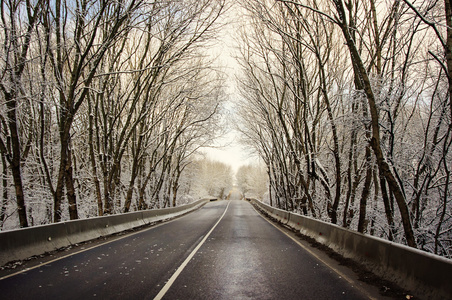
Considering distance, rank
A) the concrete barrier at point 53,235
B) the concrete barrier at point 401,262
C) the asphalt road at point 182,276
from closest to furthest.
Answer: the concrete barrier at point 401,262 < the asphalt road at point 182,276 < the concrete barrier at point 53,235

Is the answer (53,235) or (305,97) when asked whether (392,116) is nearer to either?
(305,97)

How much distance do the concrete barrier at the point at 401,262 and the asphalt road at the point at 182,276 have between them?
0.69 metres

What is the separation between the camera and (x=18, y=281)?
540 cm

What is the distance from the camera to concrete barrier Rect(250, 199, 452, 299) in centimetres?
412

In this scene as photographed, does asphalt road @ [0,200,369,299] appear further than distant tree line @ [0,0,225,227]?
No

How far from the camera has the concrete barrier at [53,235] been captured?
6.73 meters

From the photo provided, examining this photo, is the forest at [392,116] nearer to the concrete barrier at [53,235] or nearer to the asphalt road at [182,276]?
the asphalt road at [182,276]

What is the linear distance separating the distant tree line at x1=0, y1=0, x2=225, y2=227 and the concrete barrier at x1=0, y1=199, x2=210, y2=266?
5.39ft

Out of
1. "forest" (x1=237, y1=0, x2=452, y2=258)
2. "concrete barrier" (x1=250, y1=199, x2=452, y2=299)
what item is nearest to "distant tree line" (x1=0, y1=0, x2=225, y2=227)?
"forest" (x1=237, y1=0, x2=452, y2=258)

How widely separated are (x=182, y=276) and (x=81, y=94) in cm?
905

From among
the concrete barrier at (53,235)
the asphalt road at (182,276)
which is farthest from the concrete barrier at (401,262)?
the concrete barrier at (53,235)

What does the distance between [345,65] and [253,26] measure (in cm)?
518

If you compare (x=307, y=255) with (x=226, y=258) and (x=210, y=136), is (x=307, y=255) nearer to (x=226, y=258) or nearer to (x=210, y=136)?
(x=226, y=258)

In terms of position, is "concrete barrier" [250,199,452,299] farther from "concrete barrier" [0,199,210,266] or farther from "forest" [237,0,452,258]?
"concrete barrier" [0,199,210,266]
